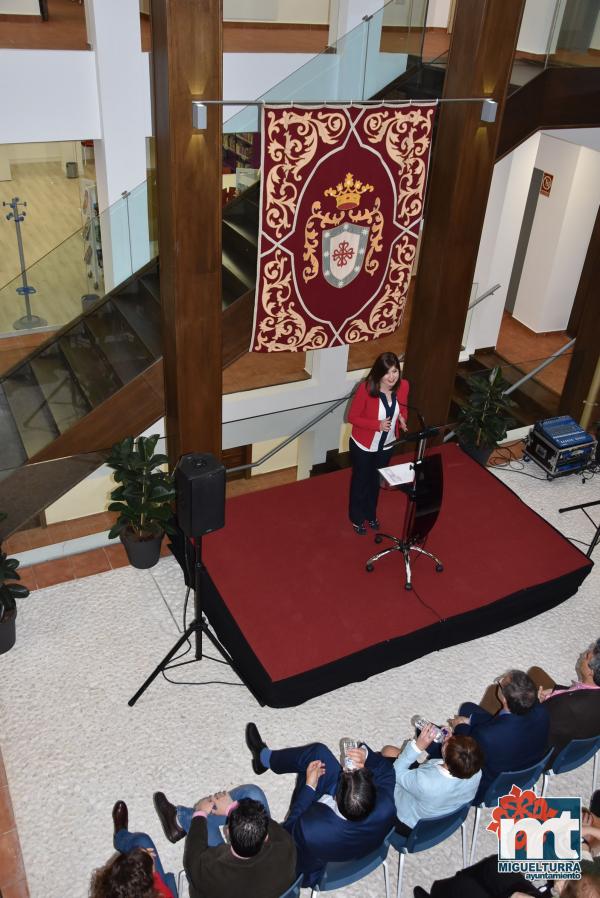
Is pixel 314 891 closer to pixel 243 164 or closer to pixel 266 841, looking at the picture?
pixel 266 841

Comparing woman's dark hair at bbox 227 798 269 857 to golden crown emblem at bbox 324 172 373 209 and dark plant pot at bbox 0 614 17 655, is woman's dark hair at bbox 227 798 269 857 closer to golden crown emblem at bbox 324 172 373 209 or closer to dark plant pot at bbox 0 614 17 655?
dark plant pot at bbox 0 614 17 655

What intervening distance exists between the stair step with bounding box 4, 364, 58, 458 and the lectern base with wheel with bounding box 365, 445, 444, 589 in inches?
113

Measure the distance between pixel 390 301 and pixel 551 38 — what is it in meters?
3.13

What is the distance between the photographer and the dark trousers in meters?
5.99

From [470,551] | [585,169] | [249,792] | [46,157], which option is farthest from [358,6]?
[46,157]

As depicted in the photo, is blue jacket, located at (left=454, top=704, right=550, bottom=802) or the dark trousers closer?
blue jacket, located at (left=454, top=704, right=550, bottom=802)

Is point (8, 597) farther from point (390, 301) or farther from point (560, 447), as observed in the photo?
point (560, 447)

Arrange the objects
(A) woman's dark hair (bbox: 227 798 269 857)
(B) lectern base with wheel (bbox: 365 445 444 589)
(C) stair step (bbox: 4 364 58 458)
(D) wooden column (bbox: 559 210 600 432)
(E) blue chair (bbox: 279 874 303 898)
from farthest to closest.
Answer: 1. (D) wooden column (bbox: 559 210 600 432)
2. (C) stair step (bbox: 4 364 58 458)
3. (B) lectern base with wheel (bbox: 365 445 444 589)
4. (E) blue chair (bbox: 279 874 303 898)
5. (A) woman's dark hair (bbox: 227 798 269 857)

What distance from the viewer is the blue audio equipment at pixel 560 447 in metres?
7.59

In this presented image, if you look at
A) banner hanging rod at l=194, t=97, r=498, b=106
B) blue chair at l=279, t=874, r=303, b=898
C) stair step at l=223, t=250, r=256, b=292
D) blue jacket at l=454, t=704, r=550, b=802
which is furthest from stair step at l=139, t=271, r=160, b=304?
blue chair at l=279, t=874, r=303, b=898

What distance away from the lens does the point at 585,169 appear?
1120 cm

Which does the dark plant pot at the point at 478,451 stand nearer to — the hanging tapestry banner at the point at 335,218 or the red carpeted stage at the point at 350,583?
the red carpeted stage at the point at 350,583

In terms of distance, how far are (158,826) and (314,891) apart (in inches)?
42.5

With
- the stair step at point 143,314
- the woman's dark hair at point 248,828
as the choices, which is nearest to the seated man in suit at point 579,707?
Answer: the woman's dark hair at point 248,828
